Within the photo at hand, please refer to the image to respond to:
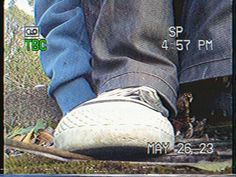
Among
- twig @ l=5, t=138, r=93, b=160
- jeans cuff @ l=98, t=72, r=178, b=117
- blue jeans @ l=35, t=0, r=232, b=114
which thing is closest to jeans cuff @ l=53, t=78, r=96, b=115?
blue jeans @ l=35, t=0, r=232, b=114

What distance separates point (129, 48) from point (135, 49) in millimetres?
46

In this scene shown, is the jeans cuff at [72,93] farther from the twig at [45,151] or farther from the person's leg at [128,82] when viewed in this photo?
the twig at [45,151]

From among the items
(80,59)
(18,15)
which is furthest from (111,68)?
(18,15)

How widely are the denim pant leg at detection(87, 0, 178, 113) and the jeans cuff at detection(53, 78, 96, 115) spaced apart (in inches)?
3.3

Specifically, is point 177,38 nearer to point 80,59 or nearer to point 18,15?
point 80,59

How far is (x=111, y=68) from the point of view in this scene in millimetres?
3936

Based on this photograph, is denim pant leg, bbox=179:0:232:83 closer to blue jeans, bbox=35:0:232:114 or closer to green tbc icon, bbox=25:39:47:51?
blue jeans, bbox=35:0:232:114

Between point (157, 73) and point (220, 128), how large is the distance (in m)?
0.59

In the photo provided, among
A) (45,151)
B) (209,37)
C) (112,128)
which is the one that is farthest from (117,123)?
(209,37)

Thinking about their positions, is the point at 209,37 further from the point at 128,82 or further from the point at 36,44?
the point at 36,44

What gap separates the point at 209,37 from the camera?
12.9 ft

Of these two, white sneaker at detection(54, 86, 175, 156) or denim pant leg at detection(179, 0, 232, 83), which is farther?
denim pant leg at detection(179, 0, 232, 83)

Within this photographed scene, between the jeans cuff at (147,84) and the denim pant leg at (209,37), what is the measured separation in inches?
5.4

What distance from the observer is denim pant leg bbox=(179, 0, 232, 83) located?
154 inches
